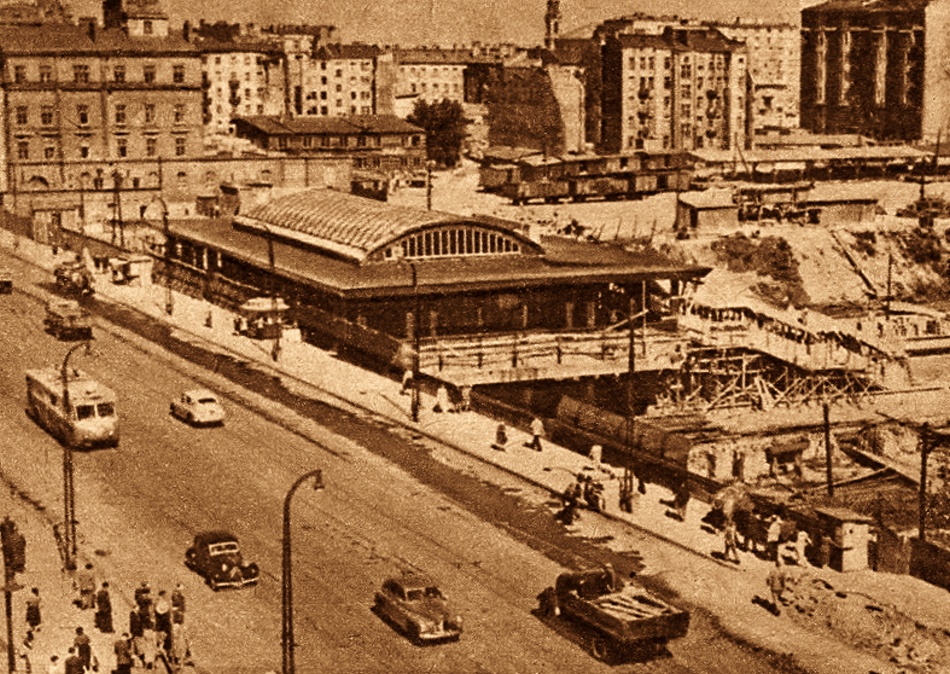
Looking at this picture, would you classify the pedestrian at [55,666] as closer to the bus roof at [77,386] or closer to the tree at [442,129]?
the bus roof at [77,386]

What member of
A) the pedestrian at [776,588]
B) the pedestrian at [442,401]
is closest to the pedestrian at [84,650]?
the pedestrian at [776,588]

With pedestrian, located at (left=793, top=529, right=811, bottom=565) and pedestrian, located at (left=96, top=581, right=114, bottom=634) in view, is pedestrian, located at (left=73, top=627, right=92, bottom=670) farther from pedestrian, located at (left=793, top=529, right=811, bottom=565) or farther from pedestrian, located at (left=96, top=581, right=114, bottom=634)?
pedestrian, located at (left=793, top=529, right=811, bottom=565)

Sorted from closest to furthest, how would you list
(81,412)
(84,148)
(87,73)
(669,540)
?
(669,540) → (81,412) → (87,73) → (84,148)

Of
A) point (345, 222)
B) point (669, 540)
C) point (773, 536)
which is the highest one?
point (345, 222)

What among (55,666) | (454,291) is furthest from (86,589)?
(454,291)

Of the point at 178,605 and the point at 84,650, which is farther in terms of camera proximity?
the point at 178,605

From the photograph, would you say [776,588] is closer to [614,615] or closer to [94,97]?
[614,615]
